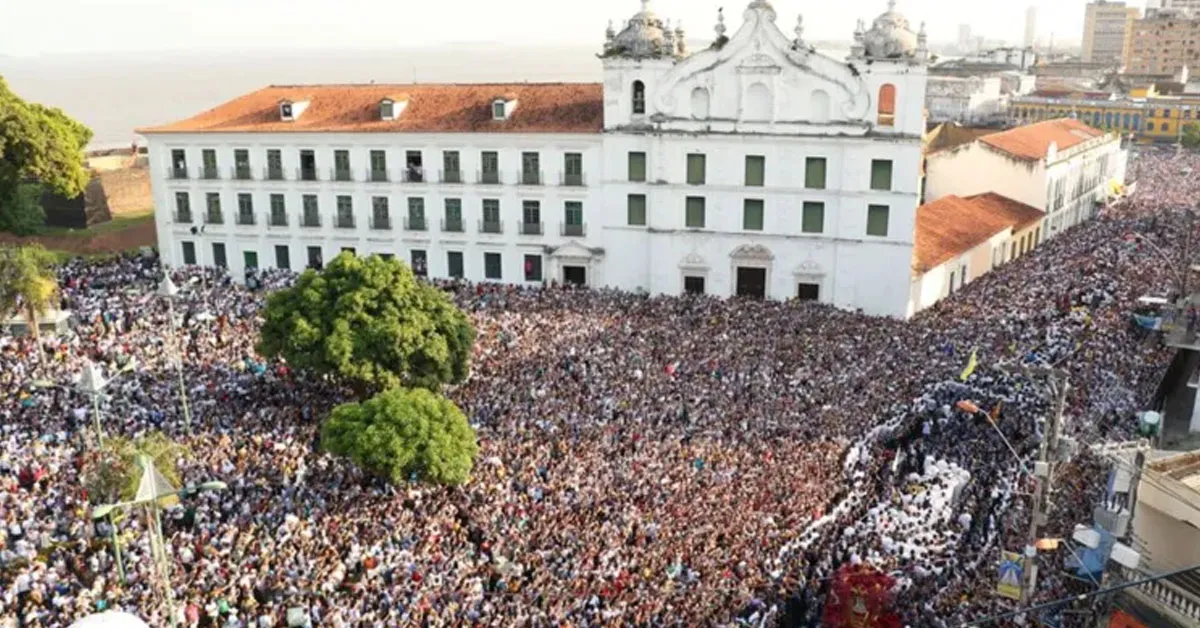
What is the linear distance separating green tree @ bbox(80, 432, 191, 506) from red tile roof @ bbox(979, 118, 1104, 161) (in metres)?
43.8

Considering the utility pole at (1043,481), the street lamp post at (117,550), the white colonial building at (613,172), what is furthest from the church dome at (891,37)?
the street lamp post at (117,550)

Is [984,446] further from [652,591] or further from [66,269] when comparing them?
[66,269]

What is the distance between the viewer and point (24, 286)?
93.7 ft

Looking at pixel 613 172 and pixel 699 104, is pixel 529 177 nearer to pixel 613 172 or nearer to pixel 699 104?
pixel 613 172

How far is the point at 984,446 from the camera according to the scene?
24125 millimetres

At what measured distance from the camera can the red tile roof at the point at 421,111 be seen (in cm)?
4028

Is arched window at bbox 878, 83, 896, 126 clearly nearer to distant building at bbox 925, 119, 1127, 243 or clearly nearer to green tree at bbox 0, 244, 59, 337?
distant building at bbox 925, 119, 1127, 243

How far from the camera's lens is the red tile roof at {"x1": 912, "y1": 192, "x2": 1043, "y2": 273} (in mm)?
40344

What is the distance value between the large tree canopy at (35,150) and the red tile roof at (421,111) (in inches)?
252

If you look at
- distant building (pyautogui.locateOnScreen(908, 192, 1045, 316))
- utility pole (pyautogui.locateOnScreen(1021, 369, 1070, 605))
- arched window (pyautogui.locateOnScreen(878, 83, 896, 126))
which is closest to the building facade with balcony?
utility pole (pyautogui.locateOnScreen(1021, 369, 1070, 605))

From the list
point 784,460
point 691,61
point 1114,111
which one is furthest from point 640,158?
point 1114,111

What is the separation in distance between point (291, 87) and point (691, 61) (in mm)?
18301

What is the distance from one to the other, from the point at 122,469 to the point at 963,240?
109 feet

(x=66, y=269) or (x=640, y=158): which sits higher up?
(x=640, y=158)
